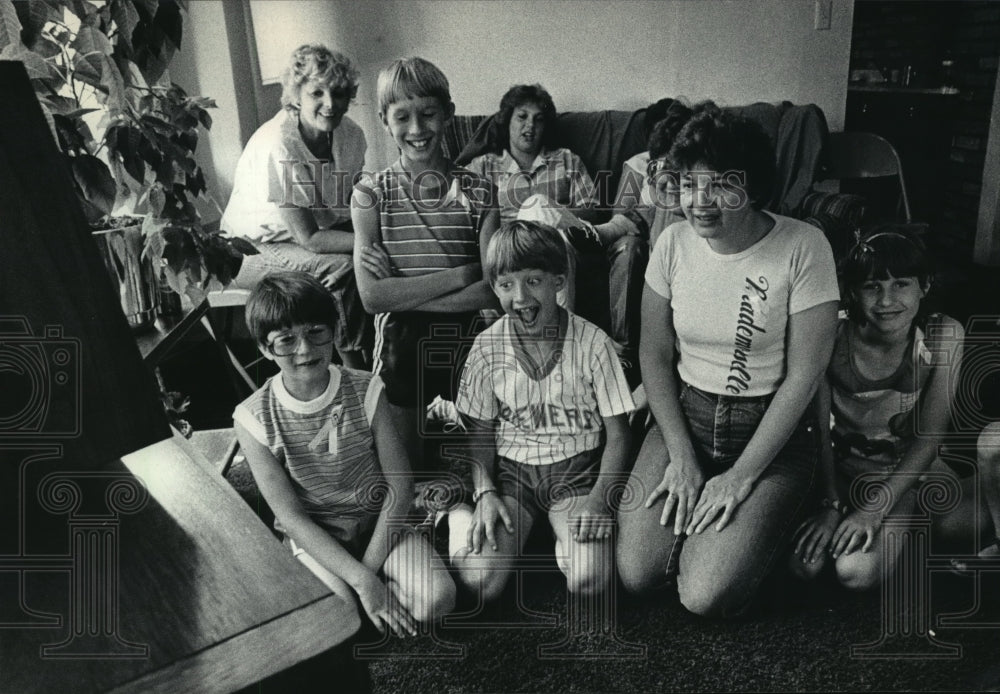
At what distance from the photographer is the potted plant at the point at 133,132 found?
3.59ft

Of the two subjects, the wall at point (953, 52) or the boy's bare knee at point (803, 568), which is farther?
the boy's bare knee at point (803, 568)

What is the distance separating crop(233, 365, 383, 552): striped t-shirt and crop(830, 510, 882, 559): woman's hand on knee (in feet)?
2.54

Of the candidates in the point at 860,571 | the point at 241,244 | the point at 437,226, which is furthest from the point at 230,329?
the point at 860,571

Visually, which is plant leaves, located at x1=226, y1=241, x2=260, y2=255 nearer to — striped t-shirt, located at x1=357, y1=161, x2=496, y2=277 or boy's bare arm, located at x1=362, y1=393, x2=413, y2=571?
striped t-shirt, located at x1=357, y1=161, x2=496, y2=277

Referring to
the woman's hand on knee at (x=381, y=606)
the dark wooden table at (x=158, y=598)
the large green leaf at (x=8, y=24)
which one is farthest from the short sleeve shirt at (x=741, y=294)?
the large green leaf at (x=8, y=24)

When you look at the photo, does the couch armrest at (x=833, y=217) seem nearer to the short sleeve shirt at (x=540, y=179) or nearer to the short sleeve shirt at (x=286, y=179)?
the short sleeve shirt at (x=540, y=179)

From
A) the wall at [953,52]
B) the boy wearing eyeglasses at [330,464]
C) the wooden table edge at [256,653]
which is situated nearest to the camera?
the wooden table edge at [256,653]

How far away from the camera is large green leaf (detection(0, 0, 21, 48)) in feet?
3.34

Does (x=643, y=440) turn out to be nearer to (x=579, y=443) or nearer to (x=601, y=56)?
(x=579, y=443)

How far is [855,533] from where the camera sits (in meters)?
1.25

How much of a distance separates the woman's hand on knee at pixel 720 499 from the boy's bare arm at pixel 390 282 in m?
0.55

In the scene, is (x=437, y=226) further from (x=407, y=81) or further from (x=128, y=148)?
(x=128, y=148)

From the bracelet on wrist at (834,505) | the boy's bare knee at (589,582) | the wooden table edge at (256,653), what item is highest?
the wooden table edge at (256,653)

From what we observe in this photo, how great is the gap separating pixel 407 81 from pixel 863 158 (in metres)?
0.66
